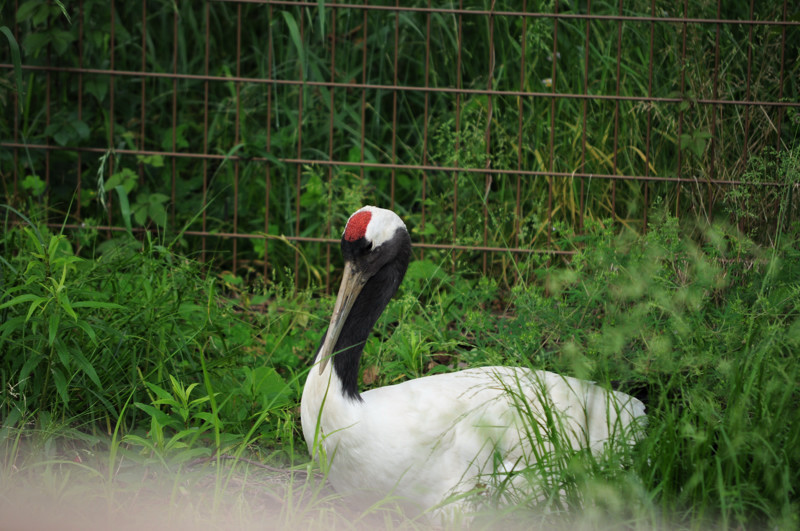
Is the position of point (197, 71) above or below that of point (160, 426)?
above

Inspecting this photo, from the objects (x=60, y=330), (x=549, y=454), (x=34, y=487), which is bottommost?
(x=34, y=487)

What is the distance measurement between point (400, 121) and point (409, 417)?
3.30m

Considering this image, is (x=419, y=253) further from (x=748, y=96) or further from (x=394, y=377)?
(x=748, y=96)

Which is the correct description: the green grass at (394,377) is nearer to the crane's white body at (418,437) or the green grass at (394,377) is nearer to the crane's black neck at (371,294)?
the crane's white body at (418,437)

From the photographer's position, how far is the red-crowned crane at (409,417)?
284 cm

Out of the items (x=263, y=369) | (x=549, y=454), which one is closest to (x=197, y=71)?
(x=263, y=369)

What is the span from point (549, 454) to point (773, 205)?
2.22m

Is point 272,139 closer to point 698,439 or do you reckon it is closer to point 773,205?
point 773,205

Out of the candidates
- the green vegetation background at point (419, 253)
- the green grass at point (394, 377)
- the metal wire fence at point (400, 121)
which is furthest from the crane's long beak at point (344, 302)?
the metal wire fence at point (400, 121)

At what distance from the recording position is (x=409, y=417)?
289 cm

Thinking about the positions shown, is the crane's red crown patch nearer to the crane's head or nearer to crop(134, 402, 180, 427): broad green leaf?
the crane's head

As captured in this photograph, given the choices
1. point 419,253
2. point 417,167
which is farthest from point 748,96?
point 419,253

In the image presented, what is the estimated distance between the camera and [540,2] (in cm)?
509

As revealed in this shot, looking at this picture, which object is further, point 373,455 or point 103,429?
point 103,429
